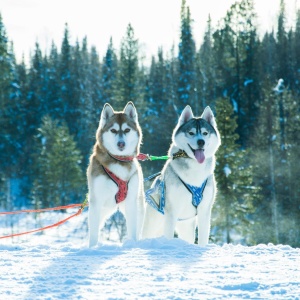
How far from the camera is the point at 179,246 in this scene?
489cm

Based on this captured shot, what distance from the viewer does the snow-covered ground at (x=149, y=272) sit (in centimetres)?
290

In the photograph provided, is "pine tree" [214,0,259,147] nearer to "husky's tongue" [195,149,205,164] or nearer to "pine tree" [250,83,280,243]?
"pine tree" [250,83,280,243]

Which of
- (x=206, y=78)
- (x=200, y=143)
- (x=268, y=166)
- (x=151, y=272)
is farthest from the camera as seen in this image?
(x=206, y=78)

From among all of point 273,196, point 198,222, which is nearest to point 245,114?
point 273,196

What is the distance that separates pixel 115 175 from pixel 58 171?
25427 mm

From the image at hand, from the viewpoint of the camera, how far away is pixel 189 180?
5.73 m

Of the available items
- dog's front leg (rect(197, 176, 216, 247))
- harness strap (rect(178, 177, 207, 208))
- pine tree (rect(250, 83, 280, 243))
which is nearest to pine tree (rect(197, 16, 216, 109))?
pine tree (rect(250, 83, 280, 243))

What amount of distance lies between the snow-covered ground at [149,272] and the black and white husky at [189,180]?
78cm

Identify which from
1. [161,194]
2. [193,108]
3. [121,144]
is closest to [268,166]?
[193,108]

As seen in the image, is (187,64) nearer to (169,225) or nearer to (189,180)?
(189,180)

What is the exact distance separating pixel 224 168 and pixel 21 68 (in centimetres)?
3524

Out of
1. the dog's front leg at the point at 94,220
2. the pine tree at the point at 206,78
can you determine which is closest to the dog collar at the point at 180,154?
the dog's front leg at the point at 94,220

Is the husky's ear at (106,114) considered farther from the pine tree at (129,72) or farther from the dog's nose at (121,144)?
the pine tree at (129,72)

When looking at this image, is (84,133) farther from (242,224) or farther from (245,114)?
(242,224)
